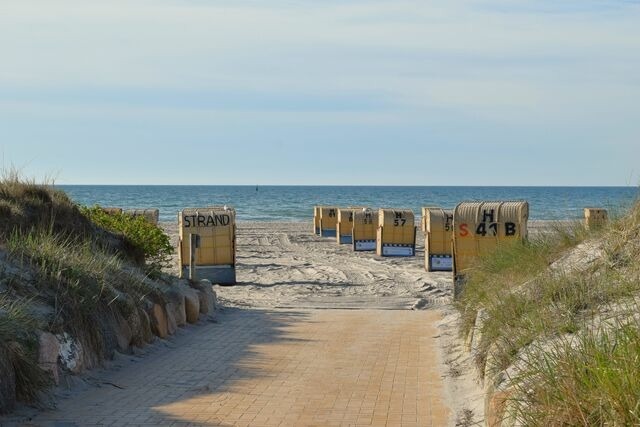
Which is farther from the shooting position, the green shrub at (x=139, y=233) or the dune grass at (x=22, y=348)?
the green shrub at (x=139, y=233)

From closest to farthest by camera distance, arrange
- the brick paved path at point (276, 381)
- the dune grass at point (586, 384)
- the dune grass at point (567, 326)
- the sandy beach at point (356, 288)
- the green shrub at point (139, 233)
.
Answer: the dune grass at point (586, 384) < the dune grass at point (567, 326) < the brick paved path at point (276, 381) < the sandy beach at point (356, 288) < the green shrub at point (139, 233)

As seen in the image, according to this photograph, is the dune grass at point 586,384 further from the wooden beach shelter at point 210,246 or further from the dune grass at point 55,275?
the wooden beach shelter at point 210,246

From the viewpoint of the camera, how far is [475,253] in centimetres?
1738

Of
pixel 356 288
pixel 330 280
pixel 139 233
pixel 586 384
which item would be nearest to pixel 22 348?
pixel 586 384

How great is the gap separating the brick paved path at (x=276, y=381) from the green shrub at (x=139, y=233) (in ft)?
8.10

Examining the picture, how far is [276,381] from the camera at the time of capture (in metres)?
9.14

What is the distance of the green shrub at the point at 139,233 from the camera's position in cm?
1531

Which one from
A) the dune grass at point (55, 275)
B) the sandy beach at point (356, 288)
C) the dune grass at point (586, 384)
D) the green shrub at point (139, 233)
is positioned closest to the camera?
the dune grass at point (586, 384)

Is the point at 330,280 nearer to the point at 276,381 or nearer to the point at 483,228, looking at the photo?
the point at 483,228

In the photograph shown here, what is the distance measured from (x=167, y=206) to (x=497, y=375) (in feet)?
258

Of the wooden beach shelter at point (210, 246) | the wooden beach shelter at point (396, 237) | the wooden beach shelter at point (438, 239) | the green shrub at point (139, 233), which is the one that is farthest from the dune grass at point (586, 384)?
the wooden beach shelter at point (396, 237)

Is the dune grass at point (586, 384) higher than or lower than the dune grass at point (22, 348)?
higher

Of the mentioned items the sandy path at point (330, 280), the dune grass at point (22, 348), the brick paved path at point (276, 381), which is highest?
the dune grass at point (22, 348)

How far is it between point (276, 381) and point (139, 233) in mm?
6892
